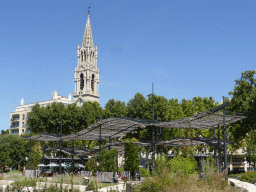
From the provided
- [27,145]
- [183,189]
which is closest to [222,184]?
[183,189]

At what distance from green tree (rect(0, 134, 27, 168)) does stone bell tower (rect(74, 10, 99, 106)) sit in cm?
3612

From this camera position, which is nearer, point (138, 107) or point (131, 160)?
point (131, 160)

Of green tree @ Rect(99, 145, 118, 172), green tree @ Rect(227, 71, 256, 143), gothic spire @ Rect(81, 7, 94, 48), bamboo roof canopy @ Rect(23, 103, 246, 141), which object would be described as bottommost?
green tree @ Rect(99, 145, 118, 172)

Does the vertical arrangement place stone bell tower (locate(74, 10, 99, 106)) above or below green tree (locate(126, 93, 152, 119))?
above

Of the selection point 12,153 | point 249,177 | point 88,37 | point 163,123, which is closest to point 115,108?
point 12,153

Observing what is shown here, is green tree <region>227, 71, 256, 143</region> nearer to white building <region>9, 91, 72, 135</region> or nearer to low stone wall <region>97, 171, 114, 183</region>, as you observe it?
low stone wall <region>97, 171, 114, 183</region>

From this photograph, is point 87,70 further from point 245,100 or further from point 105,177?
point 105,177

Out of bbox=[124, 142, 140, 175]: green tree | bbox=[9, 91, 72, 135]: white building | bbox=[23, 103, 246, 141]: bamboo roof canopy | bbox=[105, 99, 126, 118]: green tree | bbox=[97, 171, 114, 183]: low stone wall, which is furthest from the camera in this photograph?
bbox=[9, 91, 72, 135]: white building

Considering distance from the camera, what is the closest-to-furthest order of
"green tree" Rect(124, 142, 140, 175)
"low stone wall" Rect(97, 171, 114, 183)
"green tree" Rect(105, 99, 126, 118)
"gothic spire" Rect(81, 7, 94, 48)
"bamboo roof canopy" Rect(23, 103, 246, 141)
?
"bamboo roof canopy" Rect(23, 103, 246, 141), "low stone wall" Rect(97, 171, 114, 183), "green tree" Rect(124, 142, 140, 175), "green tree" Rect(105, 99, 126, 118), "gothic spire" Rect(81, 7, 94, 48)

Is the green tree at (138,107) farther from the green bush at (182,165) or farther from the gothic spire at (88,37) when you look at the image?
the gothic spire at (88,37)

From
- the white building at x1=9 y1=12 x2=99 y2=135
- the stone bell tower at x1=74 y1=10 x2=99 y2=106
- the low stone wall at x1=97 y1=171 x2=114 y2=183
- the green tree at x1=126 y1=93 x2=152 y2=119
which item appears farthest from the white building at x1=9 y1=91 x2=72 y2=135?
the low stone wall at x1=97 y1=171 x2=114 y2=183

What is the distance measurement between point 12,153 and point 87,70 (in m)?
42.5

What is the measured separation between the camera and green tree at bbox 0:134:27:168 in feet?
141

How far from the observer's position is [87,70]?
272 ft
